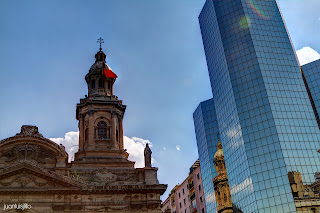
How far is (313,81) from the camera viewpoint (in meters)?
75.6

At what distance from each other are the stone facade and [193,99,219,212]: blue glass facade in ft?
120

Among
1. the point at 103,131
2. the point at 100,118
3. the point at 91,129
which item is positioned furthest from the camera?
the point at 100,118

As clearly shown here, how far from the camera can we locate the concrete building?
280ft

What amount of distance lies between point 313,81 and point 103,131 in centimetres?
Result: 4610

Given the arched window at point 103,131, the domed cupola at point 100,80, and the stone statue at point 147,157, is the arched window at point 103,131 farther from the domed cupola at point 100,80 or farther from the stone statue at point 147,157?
the stone statue at point 147,157

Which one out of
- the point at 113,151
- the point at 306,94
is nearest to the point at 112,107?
the point at 113,151

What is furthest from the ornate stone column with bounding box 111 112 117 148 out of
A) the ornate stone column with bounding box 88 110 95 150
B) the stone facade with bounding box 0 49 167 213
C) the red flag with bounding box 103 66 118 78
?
the red flag with bounding box 103 66 118 78

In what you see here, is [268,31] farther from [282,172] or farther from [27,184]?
[27,184]

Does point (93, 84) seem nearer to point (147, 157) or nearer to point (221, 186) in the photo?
point (147, 157)

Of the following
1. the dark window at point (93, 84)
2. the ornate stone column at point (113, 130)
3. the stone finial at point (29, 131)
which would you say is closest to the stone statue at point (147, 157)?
the ornate stone column at point (113, 130)

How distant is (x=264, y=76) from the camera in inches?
2795

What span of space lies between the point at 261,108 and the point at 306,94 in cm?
1026

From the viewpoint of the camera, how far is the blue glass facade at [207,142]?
8138 cm

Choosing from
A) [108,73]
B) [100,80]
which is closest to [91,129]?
[100,80]
